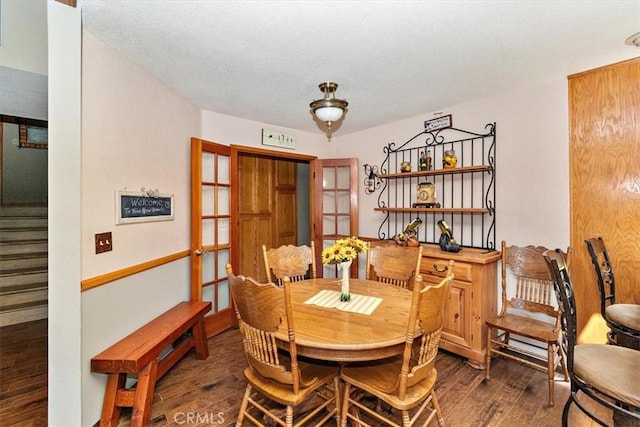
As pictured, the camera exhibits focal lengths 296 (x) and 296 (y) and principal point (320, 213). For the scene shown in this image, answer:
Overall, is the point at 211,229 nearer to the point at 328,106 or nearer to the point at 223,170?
the point at 223,170

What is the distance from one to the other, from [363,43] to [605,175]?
2049 mm

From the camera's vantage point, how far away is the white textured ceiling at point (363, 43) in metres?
1.58

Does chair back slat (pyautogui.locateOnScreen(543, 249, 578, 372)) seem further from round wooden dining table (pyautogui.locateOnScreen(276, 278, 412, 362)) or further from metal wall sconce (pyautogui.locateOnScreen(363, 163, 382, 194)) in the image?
metal wall sconce (pyautogui.locateOnScreen(363, 163, 382, 194))

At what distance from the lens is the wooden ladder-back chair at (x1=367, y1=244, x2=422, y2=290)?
242 cm

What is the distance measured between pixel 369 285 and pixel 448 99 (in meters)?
1.99

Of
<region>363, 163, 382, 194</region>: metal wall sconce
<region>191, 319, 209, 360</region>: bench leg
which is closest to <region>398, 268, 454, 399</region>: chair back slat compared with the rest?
<region>191, 319, 209, 360</region>: bench leg

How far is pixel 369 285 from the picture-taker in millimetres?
2326

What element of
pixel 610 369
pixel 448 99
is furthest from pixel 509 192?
pixel 610 369

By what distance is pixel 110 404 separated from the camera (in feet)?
5.96

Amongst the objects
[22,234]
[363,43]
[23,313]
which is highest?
[363,43]

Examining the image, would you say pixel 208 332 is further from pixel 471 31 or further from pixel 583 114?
pixel 583 114

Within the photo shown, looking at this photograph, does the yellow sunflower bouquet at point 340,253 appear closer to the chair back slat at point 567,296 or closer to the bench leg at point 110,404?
the chair back slat at point 567,296

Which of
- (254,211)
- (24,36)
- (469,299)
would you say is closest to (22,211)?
(254,211)

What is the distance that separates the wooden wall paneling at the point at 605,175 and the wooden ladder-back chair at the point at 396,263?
1.27m
